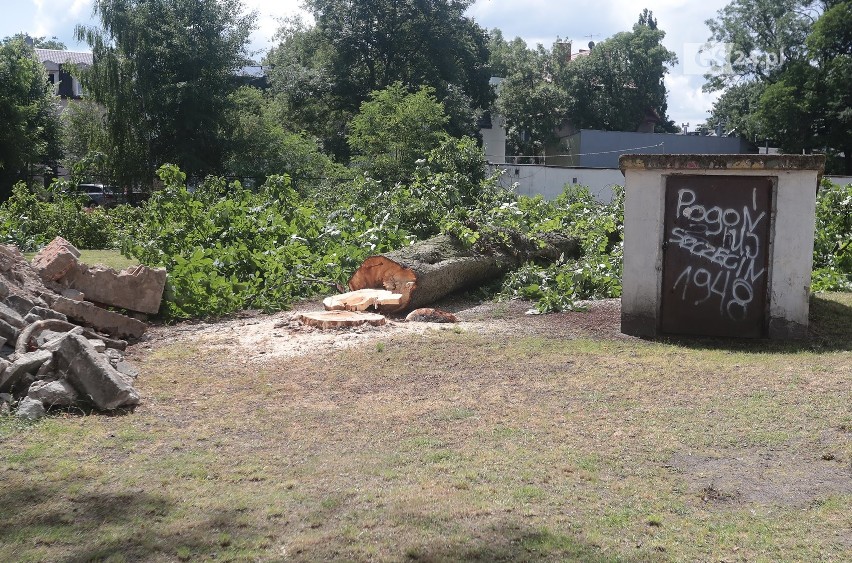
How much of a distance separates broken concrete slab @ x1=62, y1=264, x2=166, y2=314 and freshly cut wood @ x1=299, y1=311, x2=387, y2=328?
1710 mm

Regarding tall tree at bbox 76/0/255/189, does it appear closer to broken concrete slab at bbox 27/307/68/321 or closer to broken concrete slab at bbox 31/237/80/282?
broken concrete slab at bbox 31/237/80/282

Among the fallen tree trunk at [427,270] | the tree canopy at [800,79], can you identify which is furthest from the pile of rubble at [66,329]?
the tree canopy at [800,79]

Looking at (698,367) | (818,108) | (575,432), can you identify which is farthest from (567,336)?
(818,108)

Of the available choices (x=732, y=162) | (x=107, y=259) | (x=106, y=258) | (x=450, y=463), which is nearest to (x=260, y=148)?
(x=106, y=258)

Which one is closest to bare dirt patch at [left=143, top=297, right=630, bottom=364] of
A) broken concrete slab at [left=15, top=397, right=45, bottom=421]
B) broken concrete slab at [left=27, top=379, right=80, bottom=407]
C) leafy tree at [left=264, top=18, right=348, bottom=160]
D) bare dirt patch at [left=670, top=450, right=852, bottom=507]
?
broken concrete slab at [left=27, top=379, right=80, bottom=407]

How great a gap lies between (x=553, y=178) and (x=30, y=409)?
23.7 metres

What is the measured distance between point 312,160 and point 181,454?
84.2 feet

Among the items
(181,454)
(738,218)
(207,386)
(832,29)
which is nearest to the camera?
(181,454)

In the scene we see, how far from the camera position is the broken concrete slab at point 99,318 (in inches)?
323

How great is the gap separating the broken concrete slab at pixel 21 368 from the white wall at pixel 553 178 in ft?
68.6

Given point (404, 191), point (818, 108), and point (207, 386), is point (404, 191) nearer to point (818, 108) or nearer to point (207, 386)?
point (207, 386)

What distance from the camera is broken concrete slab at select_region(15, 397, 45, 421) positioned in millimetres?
5840

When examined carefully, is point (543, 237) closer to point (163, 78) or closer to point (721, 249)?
point (721, 249)

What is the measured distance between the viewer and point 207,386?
7176 mm
